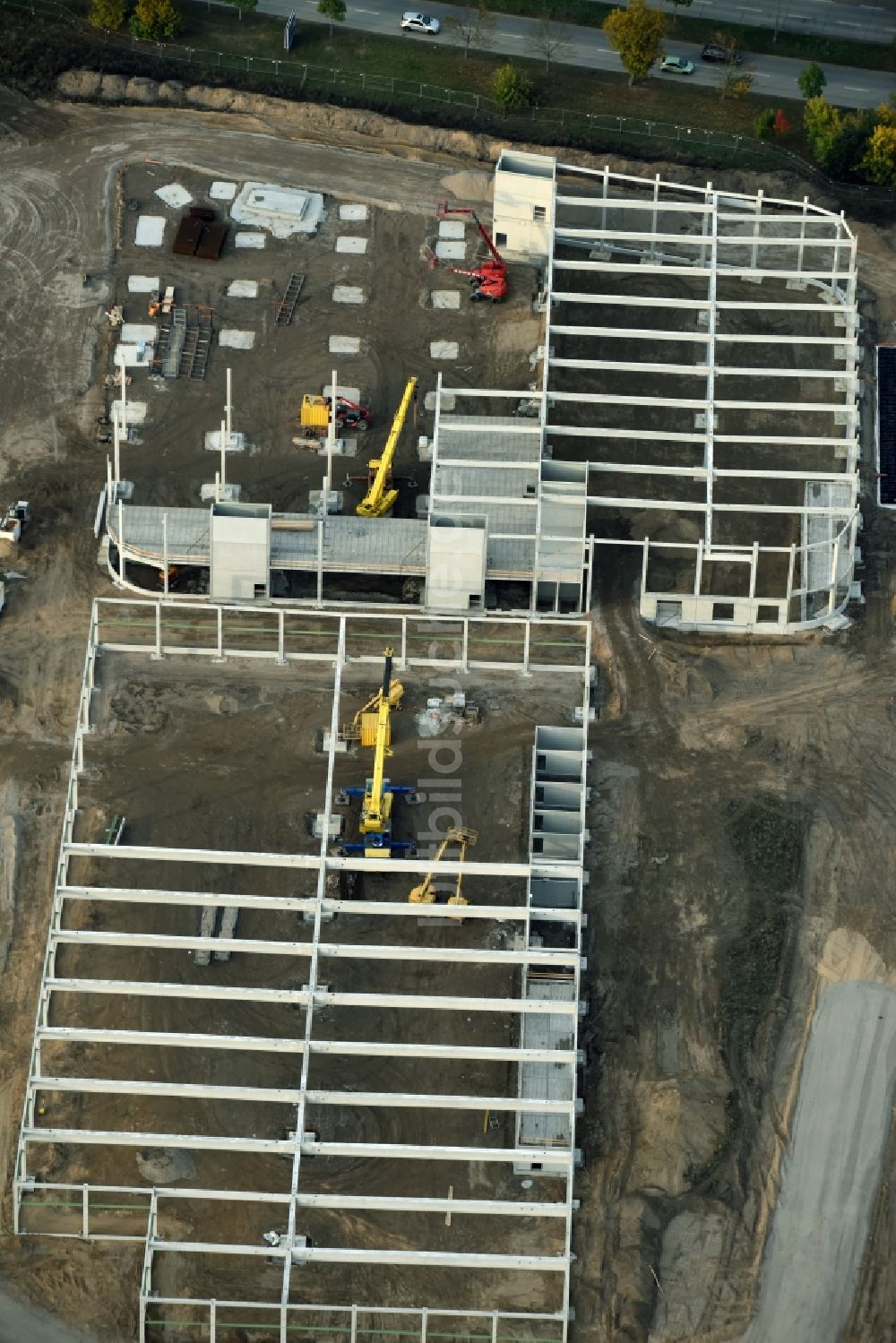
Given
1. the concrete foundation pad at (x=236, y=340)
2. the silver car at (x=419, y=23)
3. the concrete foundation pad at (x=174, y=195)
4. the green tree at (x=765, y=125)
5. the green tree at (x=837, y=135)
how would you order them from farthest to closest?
1. the silver car at (x=419, y=23)
2. the green tree at (x=765, y=125)
3. the green tree at (x=837, y=135)
4. the concrete foundation pad at (x=174, y=195)
5. the concrete foundation pad at (x=236, y=340)

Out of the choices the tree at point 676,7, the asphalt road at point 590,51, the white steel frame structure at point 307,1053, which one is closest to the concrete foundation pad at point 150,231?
the asphalt road at point 590,51

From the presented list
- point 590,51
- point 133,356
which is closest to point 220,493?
point 133,356

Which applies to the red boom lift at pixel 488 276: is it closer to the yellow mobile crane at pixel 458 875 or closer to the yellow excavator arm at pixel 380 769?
the yellow excavator arm at pixel 380 769

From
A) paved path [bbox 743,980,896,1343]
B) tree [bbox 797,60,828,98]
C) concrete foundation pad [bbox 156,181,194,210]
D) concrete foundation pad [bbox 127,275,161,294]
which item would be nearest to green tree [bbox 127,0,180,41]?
concrete foundation pad [bbox 156,181,194,210]

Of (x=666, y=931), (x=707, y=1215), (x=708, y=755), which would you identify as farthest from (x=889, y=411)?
(x=707, y=1215)

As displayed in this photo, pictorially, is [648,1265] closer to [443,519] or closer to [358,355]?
[443,519]

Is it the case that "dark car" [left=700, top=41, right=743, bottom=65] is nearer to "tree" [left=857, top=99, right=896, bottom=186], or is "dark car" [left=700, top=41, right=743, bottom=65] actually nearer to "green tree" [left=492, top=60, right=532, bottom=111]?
"tree" [left=857, top=99, right=896, bottom=186]
